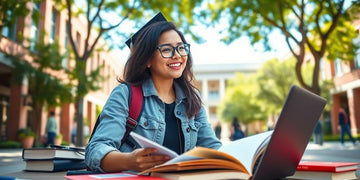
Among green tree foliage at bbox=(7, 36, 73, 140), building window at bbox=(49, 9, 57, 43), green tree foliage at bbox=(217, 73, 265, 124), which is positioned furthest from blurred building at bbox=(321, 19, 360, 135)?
building window at bbox=(49, 9, 57, 43)

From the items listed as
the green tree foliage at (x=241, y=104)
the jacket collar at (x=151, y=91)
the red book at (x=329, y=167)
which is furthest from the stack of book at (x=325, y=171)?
the green tree foliage at (x=241, y=104)

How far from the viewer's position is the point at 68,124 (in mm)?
21234

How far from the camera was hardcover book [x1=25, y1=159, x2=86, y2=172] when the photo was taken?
2.56 metres

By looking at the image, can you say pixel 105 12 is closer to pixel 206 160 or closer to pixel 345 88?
pixel 206 160

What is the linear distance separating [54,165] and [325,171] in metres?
1.98

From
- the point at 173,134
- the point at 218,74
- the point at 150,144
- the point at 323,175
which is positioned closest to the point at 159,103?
the point at 173,134

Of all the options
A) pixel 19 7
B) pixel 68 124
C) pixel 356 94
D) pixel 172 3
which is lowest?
pixel 68 124

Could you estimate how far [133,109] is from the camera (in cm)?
185

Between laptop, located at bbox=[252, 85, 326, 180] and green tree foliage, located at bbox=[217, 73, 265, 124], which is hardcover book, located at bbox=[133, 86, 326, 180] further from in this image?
green tree foliage, located at bbox=[217, 73, 265, 124]

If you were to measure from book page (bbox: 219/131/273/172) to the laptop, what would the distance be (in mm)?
72

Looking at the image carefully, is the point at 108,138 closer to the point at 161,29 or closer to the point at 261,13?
the point at 161,29

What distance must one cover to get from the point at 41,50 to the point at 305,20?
1038cm

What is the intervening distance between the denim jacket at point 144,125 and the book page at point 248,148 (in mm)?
543

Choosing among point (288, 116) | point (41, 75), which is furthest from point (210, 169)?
point (41, 75)
